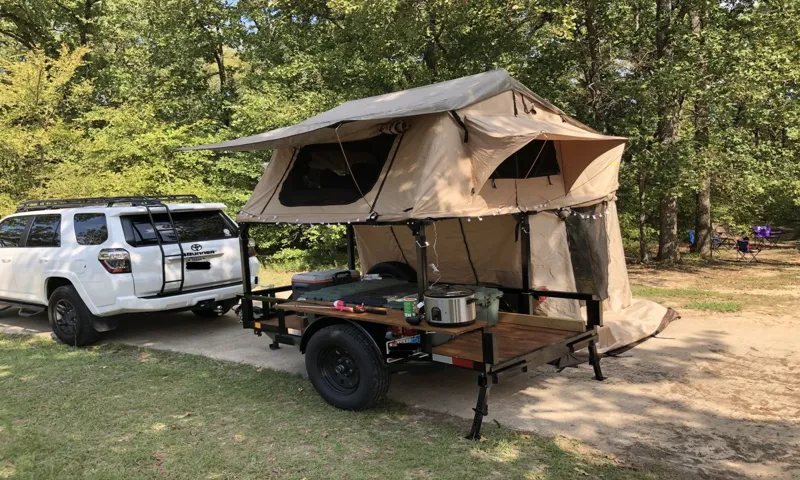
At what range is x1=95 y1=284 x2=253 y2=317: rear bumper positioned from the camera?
658 cm

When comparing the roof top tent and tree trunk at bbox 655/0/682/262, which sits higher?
tree trunk at bbox 655/0/682/262

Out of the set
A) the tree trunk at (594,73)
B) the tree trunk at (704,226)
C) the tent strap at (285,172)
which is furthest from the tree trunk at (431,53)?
the tent strap at (285,172)

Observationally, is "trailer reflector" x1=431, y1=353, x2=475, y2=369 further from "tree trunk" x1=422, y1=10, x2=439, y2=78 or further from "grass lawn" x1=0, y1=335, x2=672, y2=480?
"tree trunk" x1=422, y1=10, x2=439, y2=78

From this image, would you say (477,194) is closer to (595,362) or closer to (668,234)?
(595,362)

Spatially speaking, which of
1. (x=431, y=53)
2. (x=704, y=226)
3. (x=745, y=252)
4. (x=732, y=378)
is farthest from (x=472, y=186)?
(x=704, y=226)

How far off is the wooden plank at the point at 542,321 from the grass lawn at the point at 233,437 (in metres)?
1.34

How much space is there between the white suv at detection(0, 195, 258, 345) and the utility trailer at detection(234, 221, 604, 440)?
84.2 inches

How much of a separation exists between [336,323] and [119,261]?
3.24 m

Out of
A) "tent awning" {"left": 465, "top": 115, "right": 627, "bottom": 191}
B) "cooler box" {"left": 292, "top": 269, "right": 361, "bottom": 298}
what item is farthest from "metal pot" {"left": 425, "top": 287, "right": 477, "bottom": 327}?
"cooler box" {"left": 292, "top": 269, "right": 361, "bottom": 298}

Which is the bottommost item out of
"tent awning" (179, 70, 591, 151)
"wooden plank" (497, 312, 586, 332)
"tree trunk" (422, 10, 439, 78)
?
"wooden plank" (497, 312, 586, 332)

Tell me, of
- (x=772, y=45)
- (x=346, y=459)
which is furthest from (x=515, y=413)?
(x=772, y=45)

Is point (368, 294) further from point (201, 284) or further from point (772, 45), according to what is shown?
point (772, 45)

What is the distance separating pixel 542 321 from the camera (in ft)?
17.6

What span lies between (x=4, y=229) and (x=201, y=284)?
3.54 m
